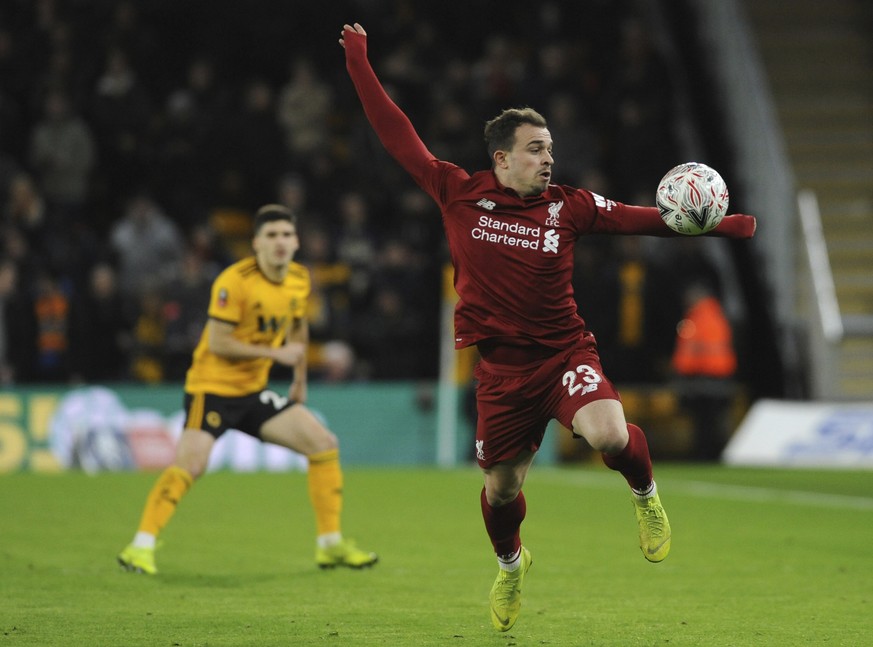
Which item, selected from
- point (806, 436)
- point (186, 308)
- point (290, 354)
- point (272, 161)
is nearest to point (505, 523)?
point (290, 354)

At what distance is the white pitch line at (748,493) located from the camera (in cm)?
1349

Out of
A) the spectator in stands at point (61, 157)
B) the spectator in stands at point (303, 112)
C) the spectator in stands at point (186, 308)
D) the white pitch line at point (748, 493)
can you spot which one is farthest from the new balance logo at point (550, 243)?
the spectator in stands at point (303, 112)

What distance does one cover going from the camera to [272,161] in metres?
19.2

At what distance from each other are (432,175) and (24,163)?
1323 centimetres

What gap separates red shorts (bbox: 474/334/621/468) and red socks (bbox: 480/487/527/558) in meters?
0.25

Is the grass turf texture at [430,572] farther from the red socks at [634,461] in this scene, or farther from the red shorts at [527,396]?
the red shorts at [527,396]

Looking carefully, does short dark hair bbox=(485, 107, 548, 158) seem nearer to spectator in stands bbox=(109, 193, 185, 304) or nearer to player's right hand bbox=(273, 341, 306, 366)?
player's right hand bbox=(273, 341, 306, 366)

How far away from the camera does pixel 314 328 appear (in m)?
17.6

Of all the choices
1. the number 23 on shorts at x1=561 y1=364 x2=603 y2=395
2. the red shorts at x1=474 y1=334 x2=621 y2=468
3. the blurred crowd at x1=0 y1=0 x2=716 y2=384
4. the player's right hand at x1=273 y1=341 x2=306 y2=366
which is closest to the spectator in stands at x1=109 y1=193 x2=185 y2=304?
the blurred crowd at x1=0 y1=0 x2=716 y2=384

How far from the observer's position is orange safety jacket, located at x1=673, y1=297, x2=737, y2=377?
712 inches

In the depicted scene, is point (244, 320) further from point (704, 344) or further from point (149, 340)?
point (704, 344)

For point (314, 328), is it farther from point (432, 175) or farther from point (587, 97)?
point (432, 175)

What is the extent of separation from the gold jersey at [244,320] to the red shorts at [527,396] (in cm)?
278

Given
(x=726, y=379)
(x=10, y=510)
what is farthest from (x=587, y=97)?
(x=10, y=510)
